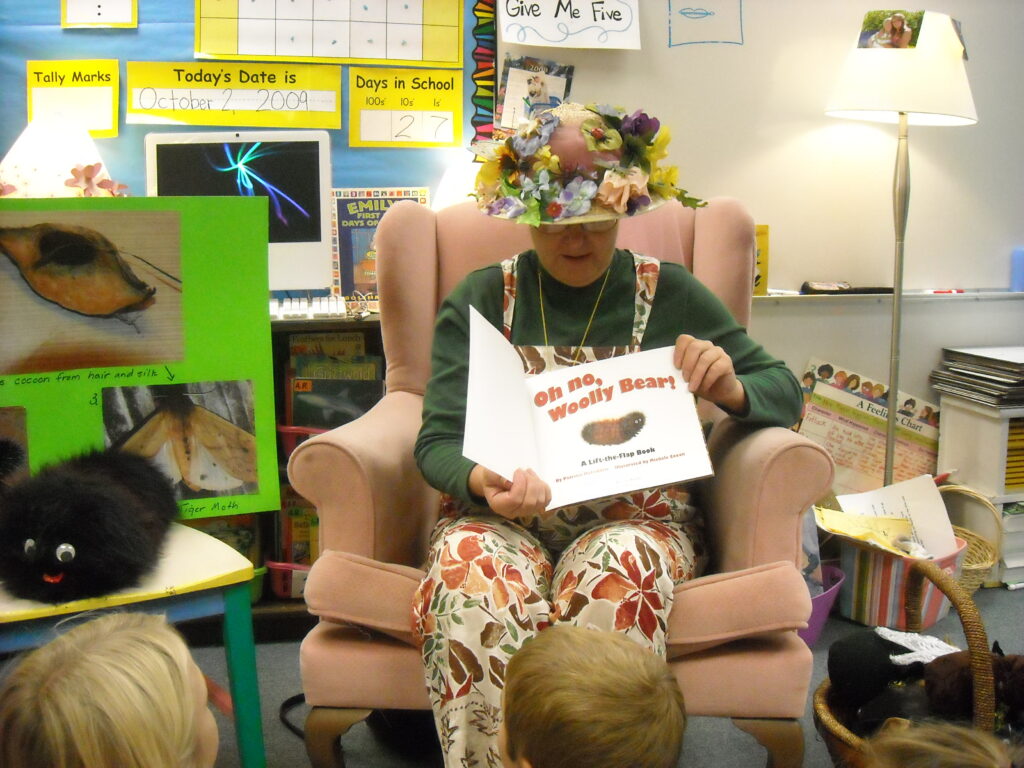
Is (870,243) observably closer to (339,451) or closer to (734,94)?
(734,94)

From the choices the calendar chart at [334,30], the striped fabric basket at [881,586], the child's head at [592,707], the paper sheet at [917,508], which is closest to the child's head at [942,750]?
the child's head at [592,707]

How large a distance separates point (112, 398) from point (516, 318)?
25.3 inches

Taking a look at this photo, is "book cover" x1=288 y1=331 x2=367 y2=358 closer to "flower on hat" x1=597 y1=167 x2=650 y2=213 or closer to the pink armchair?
the pink armchair

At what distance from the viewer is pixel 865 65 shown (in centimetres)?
209

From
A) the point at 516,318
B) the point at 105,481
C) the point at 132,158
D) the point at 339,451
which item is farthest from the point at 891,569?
the point at 132,158

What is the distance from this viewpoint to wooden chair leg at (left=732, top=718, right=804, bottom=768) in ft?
3.75

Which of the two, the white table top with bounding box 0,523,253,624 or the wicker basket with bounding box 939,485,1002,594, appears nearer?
the white table top with bounding box 0,523,253,624

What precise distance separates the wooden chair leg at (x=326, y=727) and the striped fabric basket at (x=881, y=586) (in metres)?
1.30

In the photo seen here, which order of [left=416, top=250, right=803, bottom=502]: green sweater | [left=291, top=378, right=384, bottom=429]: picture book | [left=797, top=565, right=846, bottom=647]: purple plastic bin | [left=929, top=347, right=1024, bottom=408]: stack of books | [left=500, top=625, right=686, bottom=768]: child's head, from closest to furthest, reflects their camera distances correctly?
[left=500, top=625, right=686, bottom=768]: child's head, [left=416, top=250, right=803, bottom=502]: green sweater, [left=797, top=565, right=846, bottom=647]: purple plastic bin, [left=291, top=378, right=384, bottom=429]: picture book, [left=929, top=347, right=1024, bottom=408]: stack of books

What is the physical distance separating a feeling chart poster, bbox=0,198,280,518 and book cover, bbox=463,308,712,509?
1.37 feet

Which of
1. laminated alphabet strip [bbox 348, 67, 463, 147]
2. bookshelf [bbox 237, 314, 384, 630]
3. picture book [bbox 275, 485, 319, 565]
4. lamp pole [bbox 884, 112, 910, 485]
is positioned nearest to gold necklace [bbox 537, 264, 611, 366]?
bookshelf [bbox 237, 314, 384, 630]

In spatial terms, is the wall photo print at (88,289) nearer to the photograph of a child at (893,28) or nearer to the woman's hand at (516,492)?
the woman's hand at (516,492)

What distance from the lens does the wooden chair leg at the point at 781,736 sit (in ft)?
3.75

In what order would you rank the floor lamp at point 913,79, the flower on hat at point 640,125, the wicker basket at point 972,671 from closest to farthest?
the wicker basket at point 972,671, the flower on hat at point 640,125, the floor lamp at point 913,79
